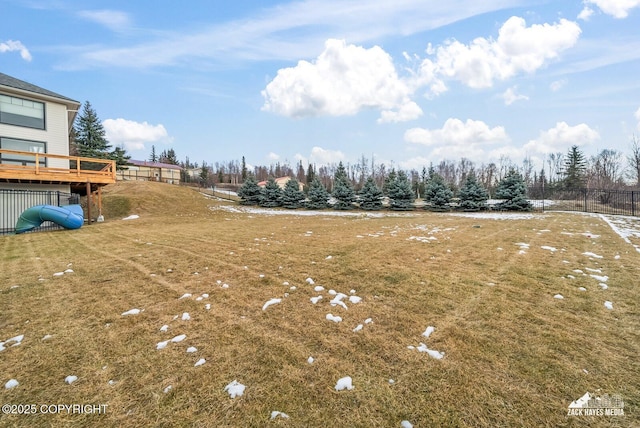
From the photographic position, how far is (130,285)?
451cm

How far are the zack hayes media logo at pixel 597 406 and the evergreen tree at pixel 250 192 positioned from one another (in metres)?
26.2

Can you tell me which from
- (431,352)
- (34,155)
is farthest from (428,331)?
(34,155)

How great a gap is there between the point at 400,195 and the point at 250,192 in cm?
1406

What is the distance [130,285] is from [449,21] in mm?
12922

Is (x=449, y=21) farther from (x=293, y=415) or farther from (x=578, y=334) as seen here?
(x=293, y=415)

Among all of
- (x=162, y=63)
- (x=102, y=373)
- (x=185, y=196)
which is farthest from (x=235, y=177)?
(x=102, y=373)

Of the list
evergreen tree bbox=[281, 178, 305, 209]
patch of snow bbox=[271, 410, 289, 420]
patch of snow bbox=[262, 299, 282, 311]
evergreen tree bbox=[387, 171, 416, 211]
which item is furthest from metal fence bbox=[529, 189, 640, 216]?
patch of snow bbox=[271, 410, 289, 420]

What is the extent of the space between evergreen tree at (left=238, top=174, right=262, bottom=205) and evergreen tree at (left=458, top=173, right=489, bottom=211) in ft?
59.4

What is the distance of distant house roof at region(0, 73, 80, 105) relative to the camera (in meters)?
14.2

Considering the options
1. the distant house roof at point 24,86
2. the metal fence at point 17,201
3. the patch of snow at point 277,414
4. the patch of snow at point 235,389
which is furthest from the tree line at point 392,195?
the patch of snow at point 277,414

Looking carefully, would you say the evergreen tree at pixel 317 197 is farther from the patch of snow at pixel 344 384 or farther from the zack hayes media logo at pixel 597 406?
the zack hayes media logo at pixel 597 406

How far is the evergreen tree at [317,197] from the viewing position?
82.9 ft

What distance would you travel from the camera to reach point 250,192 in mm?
27000

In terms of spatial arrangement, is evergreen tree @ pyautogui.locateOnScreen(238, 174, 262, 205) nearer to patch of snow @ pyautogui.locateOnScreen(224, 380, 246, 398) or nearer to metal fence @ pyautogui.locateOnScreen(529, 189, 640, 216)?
metal fence @ pyautogui.locateOnScreen(529, 189, 640, 216)
